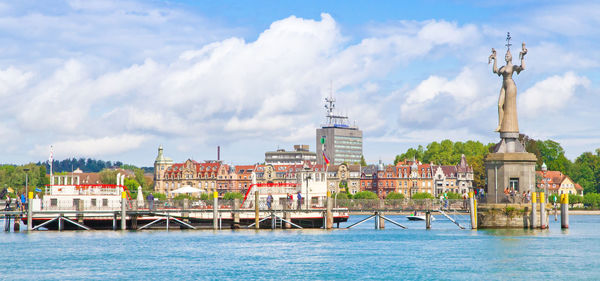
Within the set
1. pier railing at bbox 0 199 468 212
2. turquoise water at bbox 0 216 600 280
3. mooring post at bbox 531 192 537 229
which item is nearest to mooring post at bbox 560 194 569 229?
turquoise water at bbox 0 216 600 280

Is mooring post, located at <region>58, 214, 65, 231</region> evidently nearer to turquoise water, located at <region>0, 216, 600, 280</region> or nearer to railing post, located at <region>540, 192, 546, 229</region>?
turquoise water, located at <region>0, 216, 600, 280</region>

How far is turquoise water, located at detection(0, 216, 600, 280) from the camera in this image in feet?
152

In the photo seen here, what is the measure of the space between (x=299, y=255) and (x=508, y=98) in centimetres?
2195

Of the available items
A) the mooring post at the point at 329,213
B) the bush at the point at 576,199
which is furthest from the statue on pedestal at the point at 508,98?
the bush at the point at 576,199

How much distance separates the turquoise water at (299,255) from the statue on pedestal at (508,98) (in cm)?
772

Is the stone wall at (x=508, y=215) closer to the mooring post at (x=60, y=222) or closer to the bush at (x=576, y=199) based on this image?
the mooring post at (x=60, y=222)

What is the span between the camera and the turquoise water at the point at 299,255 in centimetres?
4634

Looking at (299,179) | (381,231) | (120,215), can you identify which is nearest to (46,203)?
(120,215)

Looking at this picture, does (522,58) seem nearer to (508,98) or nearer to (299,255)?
(508,98)

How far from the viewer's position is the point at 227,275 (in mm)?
46031

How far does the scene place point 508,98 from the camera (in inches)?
2630

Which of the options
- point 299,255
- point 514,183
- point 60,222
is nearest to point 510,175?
point 514,183

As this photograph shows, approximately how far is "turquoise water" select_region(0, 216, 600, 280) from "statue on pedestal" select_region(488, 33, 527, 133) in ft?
25.3

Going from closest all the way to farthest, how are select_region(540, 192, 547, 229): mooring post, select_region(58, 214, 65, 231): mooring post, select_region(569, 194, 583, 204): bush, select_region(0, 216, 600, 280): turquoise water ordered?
select_region(0, 216, 600, 280): turquoise water → select_region(540, 192, 547, 229): mooring post → select_region(58, 214, 65, 231): mooring post → select_region(569, 194, 583, 204): bush
